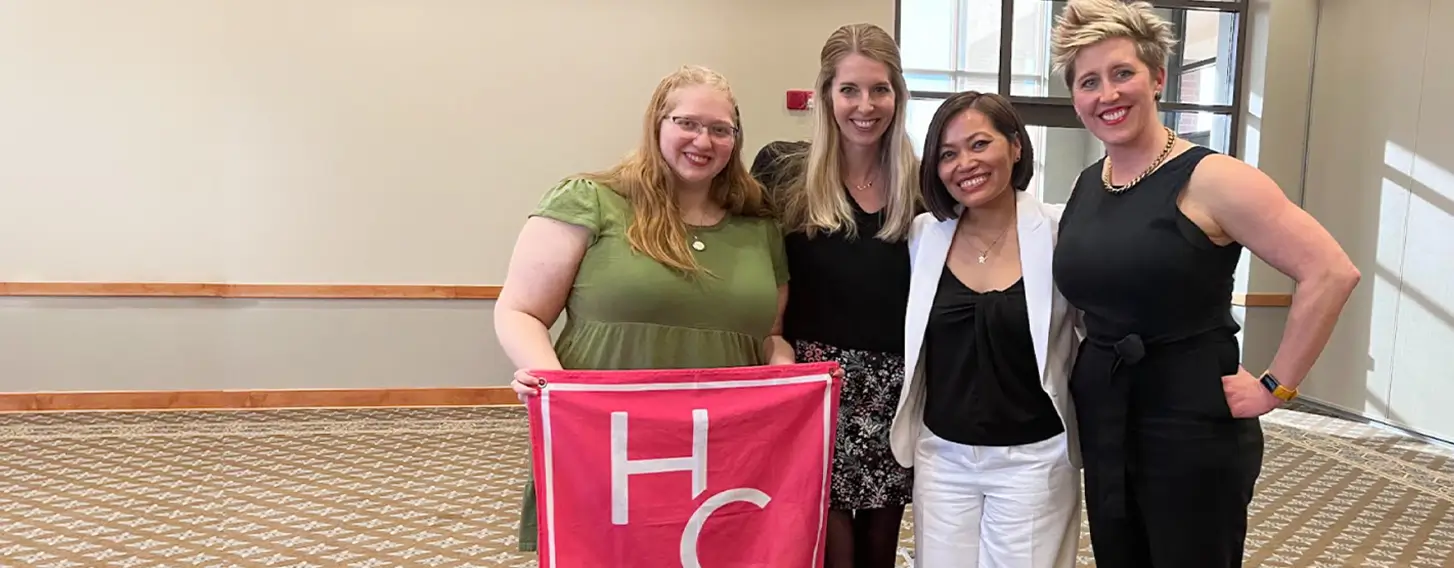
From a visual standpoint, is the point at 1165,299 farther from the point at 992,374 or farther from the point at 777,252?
the point at 777,252

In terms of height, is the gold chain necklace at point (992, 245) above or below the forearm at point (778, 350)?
above

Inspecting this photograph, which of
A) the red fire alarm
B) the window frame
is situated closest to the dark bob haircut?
the red fire alarm

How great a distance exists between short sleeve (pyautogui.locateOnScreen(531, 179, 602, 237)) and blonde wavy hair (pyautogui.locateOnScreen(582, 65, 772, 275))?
0.04 metres

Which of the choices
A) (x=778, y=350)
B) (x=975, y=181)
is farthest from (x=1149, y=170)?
(x=778, y=350)

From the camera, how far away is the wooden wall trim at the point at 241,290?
4766 mm

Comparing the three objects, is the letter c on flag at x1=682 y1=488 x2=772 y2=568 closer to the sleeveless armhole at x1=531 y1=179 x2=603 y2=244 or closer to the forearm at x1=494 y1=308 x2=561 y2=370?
the forearm at x1=494 y1=308 x2=561 y2=370

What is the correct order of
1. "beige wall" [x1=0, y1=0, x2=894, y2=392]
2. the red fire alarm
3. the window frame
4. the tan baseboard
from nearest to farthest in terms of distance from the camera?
"beige wall" [x1=0, y1=0, x2=894, y2=392] → the tan baseboard → the red fire alarm → the window frame

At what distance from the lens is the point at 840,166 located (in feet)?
6.13

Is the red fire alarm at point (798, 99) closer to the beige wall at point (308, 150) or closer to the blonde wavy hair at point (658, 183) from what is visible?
the beige wall at point (308, 150)

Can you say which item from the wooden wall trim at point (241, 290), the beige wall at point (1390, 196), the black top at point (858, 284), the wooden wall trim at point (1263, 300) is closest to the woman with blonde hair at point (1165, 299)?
the black top at point (858, 284)

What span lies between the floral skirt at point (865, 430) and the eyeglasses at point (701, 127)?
543 mm

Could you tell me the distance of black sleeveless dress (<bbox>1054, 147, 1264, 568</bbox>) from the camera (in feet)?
4.83

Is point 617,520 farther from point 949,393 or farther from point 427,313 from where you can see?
point 427,313

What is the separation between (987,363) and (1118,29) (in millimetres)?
654
